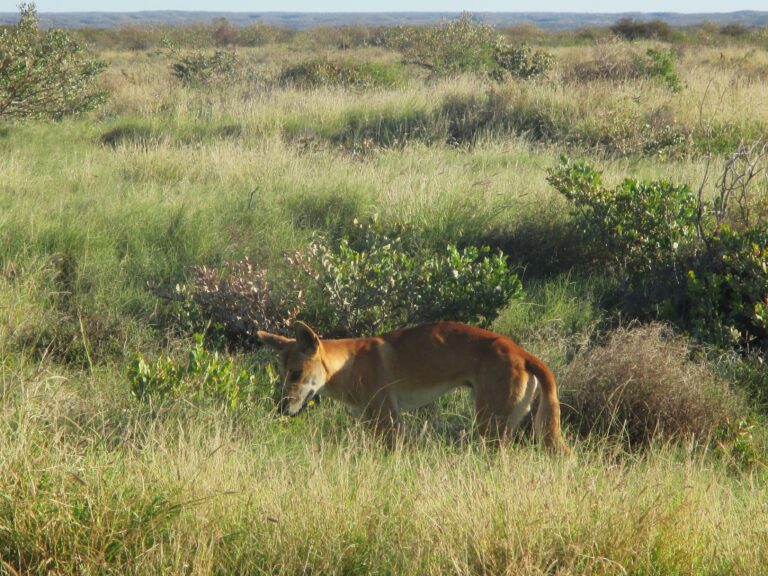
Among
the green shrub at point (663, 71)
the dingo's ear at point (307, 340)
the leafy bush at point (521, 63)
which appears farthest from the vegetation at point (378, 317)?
the leafy bush at point (521, 63)

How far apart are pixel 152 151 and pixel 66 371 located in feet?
17.9

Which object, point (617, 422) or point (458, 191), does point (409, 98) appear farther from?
point (617, 422)

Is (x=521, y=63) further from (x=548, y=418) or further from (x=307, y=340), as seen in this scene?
(x=548, y=418)

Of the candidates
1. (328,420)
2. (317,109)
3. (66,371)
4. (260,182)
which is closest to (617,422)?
(328,420)

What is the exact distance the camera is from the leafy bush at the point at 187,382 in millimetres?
4938

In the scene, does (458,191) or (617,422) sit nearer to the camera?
(617,422)

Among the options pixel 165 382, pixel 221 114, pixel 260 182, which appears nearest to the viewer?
pixel 165 382

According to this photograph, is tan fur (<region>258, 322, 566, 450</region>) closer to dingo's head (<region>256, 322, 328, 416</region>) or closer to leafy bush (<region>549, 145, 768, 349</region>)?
dingo's head (<region>256, 322, 328, 416</region>)

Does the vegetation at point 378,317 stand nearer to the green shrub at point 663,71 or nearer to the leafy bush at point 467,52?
the green shrub at point 663,71

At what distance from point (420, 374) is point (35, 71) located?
29.2 ft

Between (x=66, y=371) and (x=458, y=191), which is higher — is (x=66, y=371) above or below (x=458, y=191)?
below

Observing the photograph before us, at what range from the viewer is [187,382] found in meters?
5.05

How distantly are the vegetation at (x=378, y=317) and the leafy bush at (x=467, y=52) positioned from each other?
3635mm

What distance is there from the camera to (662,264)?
7309 millimetres
